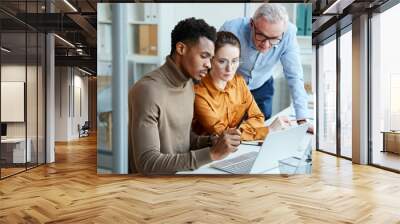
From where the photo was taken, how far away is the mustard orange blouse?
6336mm

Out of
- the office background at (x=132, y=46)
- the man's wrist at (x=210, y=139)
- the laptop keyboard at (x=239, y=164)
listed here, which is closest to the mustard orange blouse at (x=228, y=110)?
the man's wrist at (x=210, y=139)

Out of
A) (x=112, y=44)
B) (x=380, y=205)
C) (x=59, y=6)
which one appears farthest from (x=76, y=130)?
(x=380, y=205)

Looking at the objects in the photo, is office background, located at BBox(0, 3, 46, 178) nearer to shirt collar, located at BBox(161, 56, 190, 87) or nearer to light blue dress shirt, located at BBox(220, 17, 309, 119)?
shirt collar, located at BBox(161, 56, 190, 87)

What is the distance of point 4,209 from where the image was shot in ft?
15.2

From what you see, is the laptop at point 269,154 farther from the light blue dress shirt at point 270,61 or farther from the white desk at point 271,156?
the light blue dress shirt at point 270,61

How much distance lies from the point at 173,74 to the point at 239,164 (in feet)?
5.85

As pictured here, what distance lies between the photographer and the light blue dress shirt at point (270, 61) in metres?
6.55

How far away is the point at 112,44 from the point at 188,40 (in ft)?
4.13

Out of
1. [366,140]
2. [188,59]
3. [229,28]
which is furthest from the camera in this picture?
[366,140]

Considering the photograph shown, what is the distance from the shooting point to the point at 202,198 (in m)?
5.20

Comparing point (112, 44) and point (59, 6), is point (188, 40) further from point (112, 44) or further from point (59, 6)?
point (59, 6)

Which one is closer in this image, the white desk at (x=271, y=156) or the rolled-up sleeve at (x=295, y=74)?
the white desk at (x=271, y=156)

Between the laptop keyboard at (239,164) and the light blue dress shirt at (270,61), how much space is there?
3.34ft

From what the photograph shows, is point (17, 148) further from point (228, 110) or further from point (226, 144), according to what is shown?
point (228, 110)
